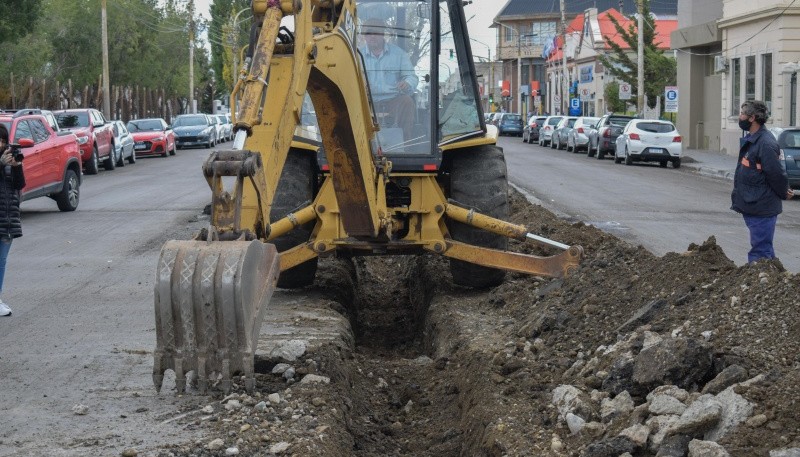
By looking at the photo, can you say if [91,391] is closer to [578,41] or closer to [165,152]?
[165,152]

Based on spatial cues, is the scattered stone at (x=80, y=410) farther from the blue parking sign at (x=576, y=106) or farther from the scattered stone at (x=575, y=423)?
the blue parking sign at (x=576, y=106)

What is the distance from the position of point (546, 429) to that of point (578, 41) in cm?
8704

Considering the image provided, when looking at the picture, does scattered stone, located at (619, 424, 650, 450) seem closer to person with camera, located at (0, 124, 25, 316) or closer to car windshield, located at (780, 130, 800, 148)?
person with camera, located at (0, 124, 25, 316)

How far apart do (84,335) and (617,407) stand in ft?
17.4

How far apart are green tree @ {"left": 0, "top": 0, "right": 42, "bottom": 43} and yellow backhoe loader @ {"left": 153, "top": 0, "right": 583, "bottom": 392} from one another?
2350 cm

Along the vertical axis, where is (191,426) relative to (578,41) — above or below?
below

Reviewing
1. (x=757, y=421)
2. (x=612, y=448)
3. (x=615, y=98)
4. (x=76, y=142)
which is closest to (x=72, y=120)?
(x=76, y=142)

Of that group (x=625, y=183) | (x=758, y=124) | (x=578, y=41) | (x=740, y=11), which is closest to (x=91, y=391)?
(x=758, y=124)

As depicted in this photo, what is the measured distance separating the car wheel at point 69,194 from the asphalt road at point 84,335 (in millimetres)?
542

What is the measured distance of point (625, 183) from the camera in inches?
1171

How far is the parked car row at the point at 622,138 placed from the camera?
38719 millimetres

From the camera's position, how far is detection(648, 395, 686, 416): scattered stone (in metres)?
6.05

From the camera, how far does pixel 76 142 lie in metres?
23.9

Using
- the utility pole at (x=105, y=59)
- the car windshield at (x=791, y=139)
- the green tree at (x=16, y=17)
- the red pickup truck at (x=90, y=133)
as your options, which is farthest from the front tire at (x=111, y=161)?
the car windshield at (x=791, y=139)
